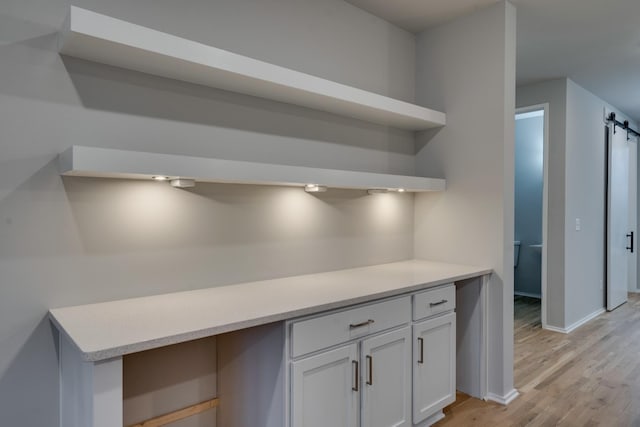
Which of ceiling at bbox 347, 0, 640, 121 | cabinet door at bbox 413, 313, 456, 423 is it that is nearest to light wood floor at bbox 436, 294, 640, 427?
cabinet door at bbox 413, 313, 456, 423

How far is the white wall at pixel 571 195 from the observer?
4031 millimetres

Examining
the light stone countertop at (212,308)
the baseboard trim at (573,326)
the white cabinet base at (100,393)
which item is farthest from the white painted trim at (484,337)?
the white cabinet base at (100,393)

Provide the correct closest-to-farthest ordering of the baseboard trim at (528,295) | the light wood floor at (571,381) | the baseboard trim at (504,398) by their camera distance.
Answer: the light wood floor at (571,381), the baseboard trim at (504,398), the baseboard trim at (528,295)

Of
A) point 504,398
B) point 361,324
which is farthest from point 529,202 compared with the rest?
point 361,324

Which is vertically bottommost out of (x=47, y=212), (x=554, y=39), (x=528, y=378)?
(x=528, y=378)

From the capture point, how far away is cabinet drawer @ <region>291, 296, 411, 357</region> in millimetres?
1646

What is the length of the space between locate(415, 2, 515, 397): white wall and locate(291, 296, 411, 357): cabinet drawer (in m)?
0.91

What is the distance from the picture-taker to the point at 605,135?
16.0ft

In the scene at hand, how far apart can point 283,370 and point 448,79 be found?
7.56 ft

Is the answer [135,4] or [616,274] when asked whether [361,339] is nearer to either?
[135,4]

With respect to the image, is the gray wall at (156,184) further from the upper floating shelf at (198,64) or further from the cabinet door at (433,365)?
the cabinet door at (433,365)

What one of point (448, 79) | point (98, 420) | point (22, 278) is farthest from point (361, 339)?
point (448, 79)

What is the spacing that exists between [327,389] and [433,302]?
2.70ft

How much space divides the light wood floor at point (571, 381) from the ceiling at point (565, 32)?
8.42 feet
